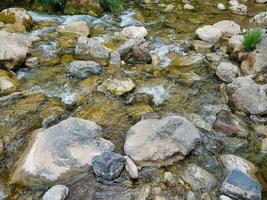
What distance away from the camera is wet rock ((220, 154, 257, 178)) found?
4166mm

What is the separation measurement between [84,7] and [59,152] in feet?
19.3

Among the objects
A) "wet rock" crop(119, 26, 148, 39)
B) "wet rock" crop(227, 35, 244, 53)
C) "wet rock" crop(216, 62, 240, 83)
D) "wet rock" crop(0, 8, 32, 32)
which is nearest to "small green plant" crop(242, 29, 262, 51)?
"wet rock" crop(227, 35, 244, 53)

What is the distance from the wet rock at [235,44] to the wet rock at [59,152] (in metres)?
3.84

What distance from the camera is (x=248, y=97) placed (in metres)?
5.25

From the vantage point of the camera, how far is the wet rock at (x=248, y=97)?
5207 millimetres

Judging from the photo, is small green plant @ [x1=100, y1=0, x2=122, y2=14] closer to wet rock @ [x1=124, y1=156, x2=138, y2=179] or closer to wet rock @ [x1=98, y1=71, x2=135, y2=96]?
wet rock @ [x1=98, y1=71, x2=135, y2=96]

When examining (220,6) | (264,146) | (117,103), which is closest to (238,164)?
(264,146)

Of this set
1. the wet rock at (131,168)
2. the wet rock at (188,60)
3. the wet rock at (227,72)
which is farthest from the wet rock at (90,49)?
the wet rock at (131,168)

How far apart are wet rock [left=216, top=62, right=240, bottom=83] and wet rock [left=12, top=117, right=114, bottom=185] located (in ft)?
9.04

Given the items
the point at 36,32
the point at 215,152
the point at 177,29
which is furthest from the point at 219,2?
the point at 215,152

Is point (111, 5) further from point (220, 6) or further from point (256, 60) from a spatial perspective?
point (256, 60)

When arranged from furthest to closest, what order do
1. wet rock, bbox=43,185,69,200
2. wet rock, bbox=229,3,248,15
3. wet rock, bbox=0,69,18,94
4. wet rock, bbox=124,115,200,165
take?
wet rock, bbox=229,3,248,15 < wet rock, bbox=0,69,18,94 < wet rock, bbox=124,115,200,165 < wet rock, bbox=43,185,69,200

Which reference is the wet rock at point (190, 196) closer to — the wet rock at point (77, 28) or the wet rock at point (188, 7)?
the wet rock at point (77, 28)

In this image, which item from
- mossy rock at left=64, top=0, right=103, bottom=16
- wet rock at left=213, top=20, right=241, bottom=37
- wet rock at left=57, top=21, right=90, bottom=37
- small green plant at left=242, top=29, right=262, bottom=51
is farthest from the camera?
mossy rock at left=64, top=0, right=103, bottom=16
